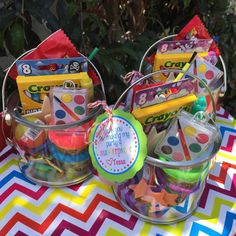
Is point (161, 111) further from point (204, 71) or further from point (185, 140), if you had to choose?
point (204, 71)

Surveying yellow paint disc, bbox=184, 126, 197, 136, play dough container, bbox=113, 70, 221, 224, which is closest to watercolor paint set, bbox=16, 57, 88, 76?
play dough container, bbox=113, 70, 221, 224

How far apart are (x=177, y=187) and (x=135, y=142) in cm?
11

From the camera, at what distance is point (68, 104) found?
1.98 feet

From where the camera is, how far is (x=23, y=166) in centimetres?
69

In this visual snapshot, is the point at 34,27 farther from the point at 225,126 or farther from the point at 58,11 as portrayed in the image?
the point at 225,126

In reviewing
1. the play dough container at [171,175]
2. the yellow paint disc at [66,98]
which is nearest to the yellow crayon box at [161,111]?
the play dough container at [171,175]

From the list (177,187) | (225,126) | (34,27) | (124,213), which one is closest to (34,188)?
(124,213)

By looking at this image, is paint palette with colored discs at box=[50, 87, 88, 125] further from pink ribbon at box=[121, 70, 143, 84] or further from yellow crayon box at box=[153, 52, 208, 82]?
yellow crayon box at box=[153, 52, 208, 82]

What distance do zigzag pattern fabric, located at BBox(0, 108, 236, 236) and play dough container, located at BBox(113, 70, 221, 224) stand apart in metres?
0.02

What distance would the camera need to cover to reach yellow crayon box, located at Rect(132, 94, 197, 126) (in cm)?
56

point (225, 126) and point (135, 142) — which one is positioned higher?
point (135, 142)

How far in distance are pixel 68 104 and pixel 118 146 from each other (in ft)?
0.45

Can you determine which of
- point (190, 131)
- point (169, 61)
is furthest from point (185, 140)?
point (169, 61)

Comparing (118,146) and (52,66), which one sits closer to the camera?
(118,146)
